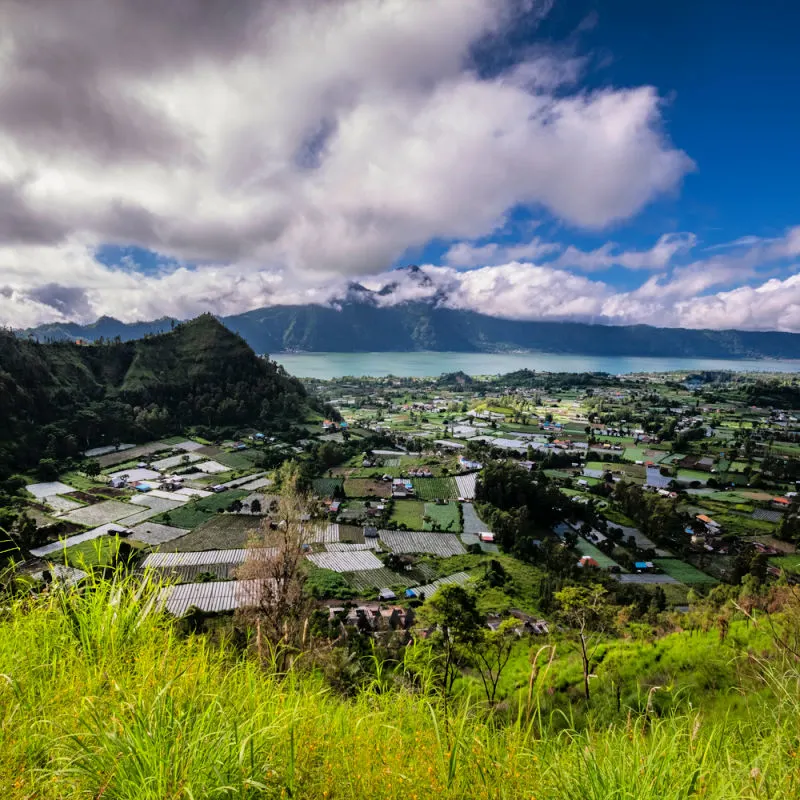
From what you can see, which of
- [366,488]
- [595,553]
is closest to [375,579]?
[366,488]

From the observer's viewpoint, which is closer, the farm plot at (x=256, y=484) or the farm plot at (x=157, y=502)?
the farm plot at (x=157, y=502)

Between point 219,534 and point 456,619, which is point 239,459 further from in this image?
point 456,619

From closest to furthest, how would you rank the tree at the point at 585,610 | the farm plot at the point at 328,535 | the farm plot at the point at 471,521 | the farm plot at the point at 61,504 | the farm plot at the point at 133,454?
the tree at the point at 585,610 < the farm plot at the point at 328,535 < the farm plot at the point at 61,504 < the farm plot at the point at 471,521 < the farm plot at the point at 133,454

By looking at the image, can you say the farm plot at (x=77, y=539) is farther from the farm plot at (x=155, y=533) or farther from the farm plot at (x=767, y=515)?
the farm plot at (x=767, y=515)

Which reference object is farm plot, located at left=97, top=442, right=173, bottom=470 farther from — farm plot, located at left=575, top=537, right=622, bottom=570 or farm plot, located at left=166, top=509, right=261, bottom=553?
farm plot, located at left=575, top=537, right=622, bottom=570

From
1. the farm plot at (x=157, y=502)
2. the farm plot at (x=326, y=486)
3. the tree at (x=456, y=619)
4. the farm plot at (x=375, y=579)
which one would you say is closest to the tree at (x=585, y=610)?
the tree at (x=456, y=619)

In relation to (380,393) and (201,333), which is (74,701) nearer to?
(201,333)
